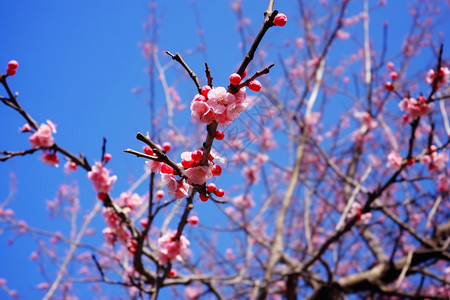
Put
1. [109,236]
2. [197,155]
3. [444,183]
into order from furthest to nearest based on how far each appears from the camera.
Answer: [444,183] → [109,236] → [197,155]

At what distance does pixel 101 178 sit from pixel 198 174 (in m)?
1.28

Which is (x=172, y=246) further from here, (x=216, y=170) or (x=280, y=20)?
(x=280, y=20)

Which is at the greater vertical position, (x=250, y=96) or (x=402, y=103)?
(x=402, y=103)

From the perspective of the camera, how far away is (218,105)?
1080 millimetres

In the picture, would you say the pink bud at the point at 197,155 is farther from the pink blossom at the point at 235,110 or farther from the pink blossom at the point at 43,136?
the pink blossom at the point at 43,136

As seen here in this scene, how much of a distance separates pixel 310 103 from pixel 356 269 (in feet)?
13.3

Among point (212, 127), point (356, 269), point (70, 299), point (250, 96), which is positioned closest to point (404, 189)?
point (356, 269)

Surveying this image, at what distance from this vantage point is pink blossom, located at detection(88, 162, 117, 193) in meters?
2.15

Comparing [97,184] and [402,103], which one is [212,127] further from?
[402,103]

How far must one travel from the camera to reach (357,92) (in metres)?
4.80

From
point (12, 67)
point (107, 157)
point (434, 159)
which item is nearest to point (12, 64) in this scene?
A: point (12, 67)

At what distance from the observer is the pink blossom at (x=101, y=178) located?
7.05ft

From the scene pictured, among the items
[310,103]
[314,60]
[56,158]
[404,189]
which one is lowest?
[56,158]

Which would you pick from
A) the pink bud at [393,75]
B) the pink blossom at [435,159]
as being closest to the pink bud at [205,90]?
the pink bud at [393,75]
